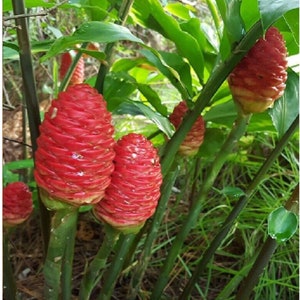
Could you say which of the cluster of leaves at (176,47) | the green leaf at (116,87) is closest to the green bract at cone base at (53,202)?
the cluster of leaves at (176,47)

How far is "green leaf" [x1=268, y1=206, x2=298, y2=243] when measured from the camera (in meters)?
0.82

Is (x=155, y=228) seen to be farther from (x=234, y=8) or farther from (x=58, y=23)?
(x=58, y=23)

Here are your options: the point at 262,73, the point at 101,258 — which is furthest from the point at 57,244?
the point at 262,73

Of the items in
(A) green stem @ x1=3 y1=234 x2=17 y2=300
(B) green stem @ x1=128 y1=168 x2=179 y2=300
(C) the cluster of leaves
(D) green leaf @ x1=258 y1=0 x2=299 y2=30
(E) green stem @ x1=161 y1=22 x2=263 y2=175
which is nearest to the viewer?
(D) green leaf @ x1=258 y1=0 x2=299 y2=30

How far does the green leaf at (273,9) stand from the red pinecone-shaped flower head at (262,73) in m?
0.24

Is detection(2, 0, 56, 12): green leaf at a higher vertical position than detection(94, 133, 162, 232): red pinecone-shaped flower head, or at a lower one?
higher

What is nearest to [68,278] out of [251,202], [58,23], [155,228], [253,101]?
[155,228]

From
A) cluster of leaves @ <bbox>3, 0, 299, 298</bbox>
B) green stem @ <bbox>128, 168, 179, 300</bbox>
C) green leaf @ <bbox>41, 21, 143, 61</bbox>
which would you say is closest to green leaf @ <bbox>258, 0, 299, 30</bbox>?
cluster of leaves @ <bbox>3, 0, 299, 298</bbox>

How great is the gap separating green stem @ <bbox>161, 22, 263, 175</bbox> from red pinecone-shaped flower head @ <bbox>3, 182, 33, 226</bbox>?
0.26 metres

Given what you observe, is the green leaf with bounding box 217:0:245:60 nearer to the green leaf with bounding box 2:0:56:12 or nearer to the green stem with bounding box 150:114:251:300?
the green stem with bounding box 150:114:251:300

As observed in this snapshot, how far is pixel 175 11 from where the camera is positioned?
1.16 metres

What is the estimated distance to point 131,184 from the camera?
708 mm

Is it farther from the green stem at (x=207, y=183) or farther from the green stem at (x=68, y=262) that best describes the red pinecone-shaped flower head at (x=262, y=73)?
the green stem at (x=68, y=262)

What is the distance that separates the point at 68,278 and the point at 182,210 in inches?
31.9
